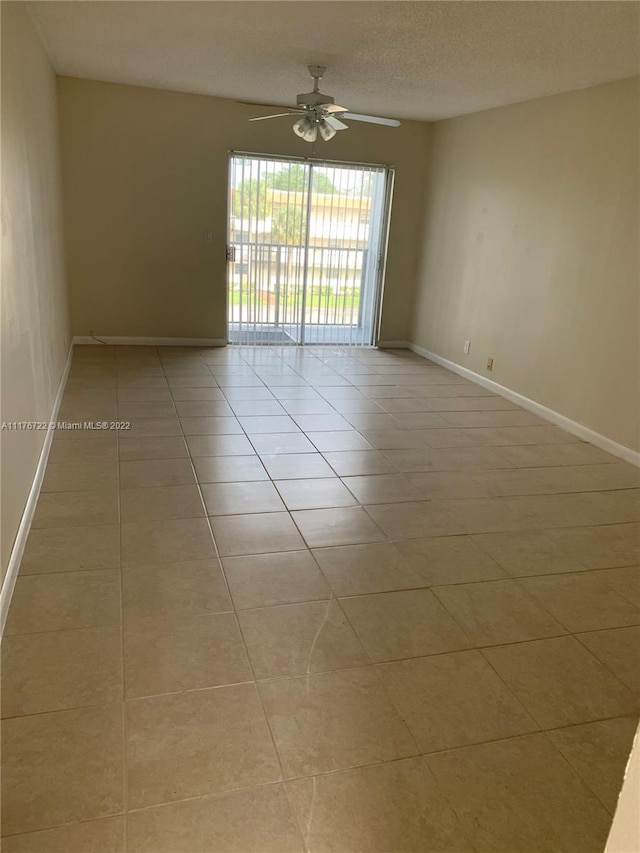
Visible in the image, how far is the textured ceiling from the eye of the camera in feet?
9.98

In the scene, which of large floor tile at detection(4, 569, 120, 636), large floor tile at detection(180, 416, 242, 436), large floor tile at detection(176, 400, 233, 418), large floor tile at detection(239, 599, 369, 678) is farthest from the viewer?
large floor tile at detection(176, 400, 233, 418)

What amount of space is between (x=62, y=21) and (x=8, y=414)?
2.75m

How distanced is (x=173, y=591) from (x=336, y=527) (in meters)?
0.87

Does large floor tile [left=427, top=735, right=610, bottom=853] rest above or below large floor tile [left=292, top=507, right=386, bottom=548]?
below

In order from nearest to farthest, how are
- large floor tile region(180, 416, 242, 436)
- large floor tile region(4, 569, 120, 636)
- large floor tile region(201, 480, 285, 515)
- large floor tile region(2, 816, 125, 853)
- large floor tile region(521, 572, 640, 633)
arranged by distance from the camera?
1. large floor tile region(2, 816, 125, 853)
2. large floor tile region(4, 569, 120, 636)
3. large floor tile region(521, 572, 640, 633)
4. large floor tile region(201, 480, 285, 515)
5. large floor tile region(180, 416, 242, 436)

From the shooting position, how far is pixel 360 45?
12.0 ft

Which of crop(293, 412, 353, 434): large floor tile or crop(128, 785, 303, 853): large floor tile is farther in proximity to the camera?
crop(293, 412, 353, 434): large floor tile

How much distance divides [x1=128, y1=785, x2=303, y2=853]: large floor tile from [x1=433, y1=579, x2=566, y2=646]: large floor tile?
94 centimetres

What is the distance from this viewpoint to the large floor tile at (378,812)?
4.66ft

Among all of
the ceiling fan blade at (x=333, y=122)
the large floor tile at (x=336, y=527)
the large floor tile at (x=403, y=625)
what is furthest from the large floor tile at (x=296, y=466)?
the ceiling fan blade at (x=333, y=122)

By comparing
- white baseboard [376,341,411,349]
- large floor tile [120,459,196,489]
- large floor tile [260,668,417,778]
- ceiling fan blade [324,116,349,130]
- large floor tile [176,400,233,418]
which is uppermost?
ceiling fan blade [324,116,349,130]

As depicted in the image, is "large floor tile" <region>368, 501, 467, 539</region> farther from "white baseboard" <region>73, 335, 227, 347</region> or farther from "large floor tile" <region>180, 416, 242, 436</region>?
"white baseboard" <region>73, 335, 227, 347</region>

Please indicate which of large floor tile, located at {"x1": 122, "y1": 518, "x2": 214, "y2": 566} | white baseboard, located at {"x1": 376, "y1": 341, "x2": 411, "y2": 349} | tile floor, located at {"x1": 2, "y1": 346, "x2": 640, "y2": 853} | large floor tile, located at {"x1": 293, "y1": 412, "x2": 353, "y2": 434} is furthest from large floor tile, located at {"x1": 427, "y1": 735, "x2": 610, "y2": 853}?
white baseboard, located at {"x1": 376, "y1": 341, "x2": 411, "y2": 349}

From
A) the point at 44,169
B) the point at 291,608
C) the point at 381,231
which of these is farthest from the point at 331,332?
the point at 291,608
